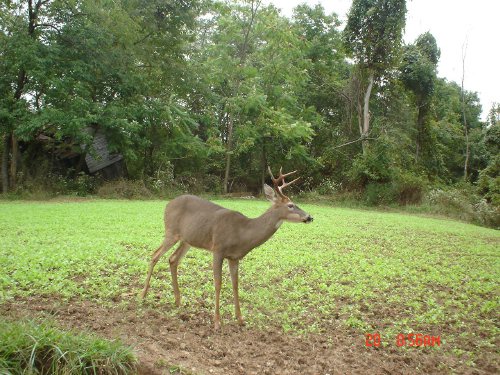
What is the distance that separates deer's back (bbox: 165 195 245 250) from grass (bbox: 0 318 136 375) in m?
1.77

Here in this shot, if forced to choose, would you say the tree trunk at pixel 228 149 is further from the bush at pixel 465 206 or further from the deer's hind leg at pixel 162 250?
the deer's hind leg at pixel 162 250

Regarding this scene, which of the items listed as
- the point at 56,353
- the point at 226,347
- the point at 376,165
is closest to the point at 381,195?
the point at 376,165

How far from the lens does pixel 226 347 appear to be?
4.25m

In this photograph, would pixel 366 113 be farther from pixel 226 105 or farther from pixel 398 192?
pixel 226 105

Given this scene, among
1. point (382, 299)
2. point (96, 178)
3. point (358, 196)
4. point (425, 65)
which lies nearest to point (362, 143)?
point (358, 196)

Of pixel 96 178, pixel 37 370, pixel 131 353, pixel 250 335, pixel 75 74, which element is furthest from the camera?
pixel 96 178

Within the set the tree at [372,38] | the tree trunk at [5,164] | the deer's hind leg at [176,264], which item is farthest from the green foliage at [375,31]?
the deer's hind leg at [176,264]

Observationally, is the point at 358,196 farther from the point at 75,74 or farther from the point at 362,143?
the point at 75,74

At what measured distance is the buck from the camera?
16.1ft

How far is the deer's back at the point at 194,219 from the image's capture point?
16.5 ft

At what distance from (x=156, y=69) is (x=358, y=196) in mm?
12256

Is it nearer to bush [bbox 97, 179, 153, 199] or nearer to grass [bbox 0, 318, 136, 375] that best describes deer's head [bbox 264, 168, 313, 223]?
grass [bbox 0, 318, 136, 375]

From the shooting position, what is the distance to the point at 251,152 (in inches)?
991
